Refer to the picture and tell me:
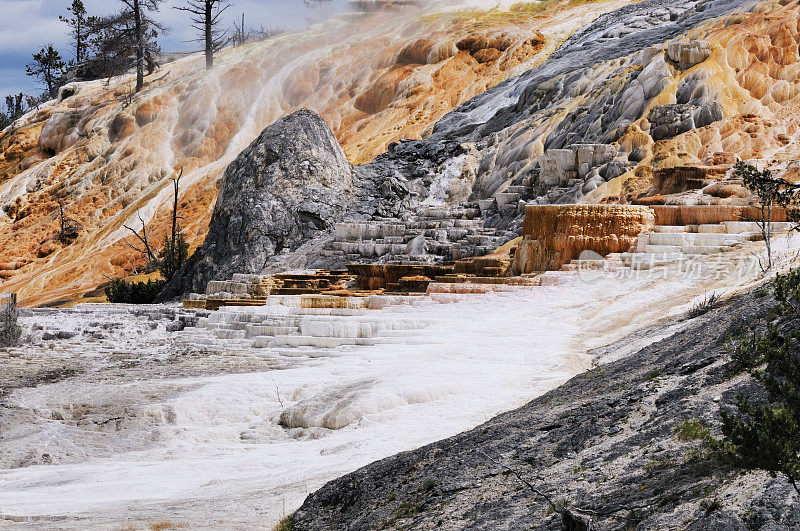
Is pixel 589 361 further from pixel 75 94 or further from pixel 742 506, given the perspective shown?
pixel 75 94

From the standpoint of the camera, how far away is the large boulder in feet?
76.1

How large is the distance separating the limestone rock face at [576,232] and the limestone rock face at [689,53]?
9335mm

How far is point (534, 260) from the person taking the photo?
1430 centimetres

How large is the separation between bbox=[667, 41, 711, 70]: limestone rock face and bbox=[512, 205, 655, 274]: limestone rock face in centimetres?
934

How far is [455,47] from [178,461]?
4083 centimetres

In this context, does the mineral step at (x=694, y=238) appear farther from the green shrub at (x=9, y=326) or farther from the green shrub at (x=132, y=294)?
the green shrub at (x=132, y=294)

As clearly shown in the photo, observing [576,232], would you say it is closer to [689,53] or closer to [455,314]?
[455,314]

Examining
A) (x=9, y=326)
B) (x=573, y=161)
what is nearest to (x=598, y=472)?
(x=9, y=326)

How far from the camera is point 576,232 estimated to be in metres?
13.9

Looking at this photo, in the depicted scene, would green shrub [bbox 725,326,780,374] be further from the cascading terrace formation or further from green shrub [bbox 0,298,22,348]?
green shrub [bbox 0,298,22,348]

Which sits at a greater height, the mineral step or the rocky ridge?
the mineral step

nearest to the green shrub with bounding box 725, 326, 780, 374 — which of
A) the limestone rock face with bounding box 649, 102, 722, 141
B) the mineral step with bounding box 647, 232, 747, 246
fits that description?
the mineral step with bounding box 647, 232, 747, 246

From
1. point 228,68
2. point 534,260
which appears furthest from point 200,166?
point 534,260

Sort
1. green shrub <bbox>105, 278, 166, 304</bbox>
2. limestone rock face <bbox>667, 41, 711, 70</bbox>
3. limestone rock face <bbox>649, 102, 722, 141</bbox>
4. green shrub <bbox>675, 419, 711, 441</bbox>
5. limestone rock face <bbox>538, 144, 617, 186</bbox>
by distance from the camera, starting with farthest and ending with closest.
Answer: green shrub <bbox>105, 278, 166, 304</bbox>, limestone rock face <bbox>667, 41, 711, 70</bbox>, limestone rock face <bbox>538, 144, 617, 186</bbox>, limestone rock face <bbox>649, 102, 722, 141</bbox>, green shrub <bbox>675, 419, 711, 441</bbox>
